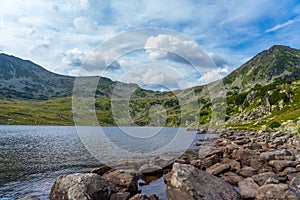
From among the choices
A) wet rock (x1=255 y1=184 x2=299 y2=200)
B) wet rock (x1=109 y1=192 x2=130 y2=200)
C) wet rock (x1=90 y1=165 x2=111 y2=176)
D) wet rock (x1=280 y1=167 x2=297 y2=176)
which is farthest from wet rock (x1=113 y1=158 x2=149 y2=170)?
wet rock (x1=280 y1=167 x2=297 y2=176)

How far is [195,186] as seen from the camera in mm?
15516

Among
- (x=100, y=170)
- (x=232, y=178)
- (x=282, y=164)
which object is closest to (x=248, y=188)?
(x=232, y=178)

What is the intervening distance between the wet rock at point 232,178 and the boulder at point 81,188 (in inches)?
435

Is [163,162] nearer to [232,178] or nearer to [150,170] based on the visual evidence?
[150,170]

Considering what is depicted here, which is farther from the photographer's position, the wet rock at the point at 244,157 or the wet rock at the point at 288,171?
the wet rock at the point at 244,157

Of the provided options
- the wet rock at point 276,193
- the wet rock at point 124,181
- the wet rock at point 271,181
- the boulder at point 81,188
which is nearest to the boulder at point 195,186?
the wet rock at point 276,193

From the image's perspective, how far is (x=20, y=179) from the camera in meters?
26.2

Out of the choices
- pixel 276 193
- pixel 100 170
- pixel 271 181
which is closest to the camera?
pixel 276 193

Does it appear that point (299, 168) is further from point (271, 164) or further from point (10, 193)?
point (10, 193)

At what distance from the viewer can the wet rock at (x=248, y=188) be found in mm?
17547

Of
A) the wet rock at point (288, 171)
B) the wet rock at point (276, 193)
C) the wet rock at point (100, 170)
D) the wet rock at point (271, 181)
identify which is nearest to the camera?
the wet rock at point (276, 193)

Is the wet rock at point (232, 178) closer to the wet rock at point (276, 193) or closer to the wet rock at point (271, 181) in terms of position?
the wet rock at point (271, 181)

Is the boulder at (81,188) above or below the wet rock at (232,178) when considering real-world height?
above

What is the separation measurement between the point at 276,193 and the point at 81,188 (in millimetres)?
12536
